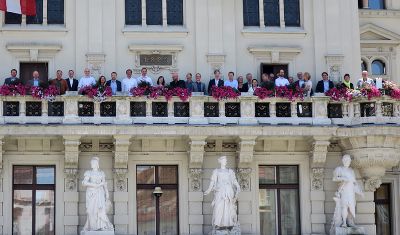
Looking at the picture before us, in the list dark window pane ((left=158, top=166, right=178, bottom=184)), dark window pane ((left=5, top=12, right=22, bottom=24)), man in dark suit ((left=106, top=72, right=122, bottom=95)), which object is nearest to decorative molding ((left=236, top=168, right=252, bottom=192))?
dark window pane ((left=158, top=166, right=178, bottom=184))

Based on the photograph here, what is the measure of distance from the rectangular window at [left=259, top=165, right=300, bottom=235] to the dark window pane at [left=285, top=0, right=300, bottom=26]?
578 centimetres

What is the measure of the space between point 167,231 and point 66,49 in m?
7.65

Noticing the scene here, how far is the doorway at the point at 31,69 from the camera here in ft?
131

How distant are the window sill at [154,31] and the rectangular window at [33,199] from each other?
589 centimetres

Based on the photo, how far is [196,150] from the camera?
124 feet

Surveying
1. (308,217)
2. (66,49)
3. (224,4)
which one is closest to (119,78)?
(66,49)

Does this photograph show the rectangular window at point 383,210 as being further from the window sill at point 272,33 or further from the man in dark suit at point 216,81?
the man in dark suit at point 216,81

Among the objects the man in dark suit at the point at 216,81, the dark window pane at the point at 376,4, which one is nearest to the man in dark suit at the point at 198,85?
the man in dark suit at the point at 216,81

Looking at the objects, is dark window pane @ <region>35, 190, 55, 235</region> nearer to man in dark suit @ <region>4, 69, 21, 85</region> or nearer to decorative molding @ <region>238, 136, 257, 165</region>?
man in dark suit @ <region>4, 69, 21, 85</region>

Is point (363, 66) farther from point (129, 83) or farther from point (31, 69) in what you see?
point (31, 69)

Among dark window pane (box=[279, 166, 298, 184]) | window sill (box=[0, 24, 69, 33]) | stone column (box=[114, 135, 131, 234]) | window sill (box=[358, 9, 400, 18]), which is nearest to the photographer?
stone column (box=[114, 135, 131, 234])

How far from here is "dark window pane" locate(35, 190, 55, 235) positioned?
124 ft

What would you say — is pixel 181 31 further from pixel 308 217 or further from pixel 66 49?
pixel 308 217

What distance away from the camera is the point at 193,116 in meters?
37.7
